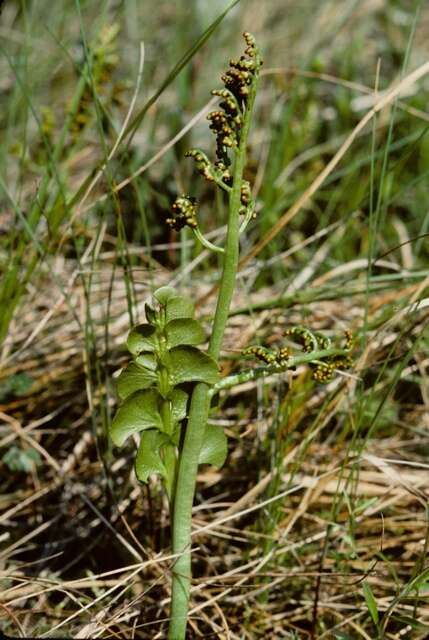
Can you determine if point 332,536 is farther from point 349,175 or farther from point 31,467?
point 349,175

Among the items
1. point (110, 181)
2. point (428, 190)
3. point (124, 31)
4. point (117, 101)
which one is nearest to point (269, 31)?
point (124, 31)

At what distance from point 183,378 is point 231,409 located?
2.71 feet

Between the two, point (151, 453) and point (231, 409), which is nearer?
point (151, 453)

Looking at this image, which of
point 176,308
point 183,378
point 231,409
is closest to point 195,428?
point 183,378

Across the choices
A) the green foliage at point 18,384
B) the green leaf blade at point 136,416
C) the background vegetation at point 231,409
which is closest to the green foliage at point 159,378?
the green leaf blade at point 136,416

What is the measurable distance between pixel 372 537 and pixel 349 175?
133 centimetres

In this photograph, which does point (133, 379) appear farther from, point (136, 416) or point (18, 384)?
point (18, 384)

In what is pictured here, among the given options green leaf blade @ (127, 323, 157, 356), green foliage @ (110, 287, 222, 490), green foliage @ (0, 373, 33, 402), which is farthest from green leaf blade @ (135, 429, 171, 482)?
green foliage @ (0, 373, 33, 402)

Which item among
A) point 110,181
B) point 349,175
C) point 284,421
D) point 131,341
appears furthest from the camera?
point 349,175

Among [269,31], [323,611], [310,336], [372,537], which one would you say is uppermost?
[269,31]

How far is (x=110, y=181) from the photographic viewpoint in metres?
1.48

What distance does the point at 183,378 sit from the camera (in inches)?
44.5

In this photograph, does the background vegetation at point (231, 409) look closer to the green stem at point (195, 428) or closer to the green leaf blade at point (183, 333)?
the green stem at point (195, 428)

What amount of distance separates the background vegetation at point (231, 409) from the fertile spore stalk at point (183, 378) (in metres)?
0.16
